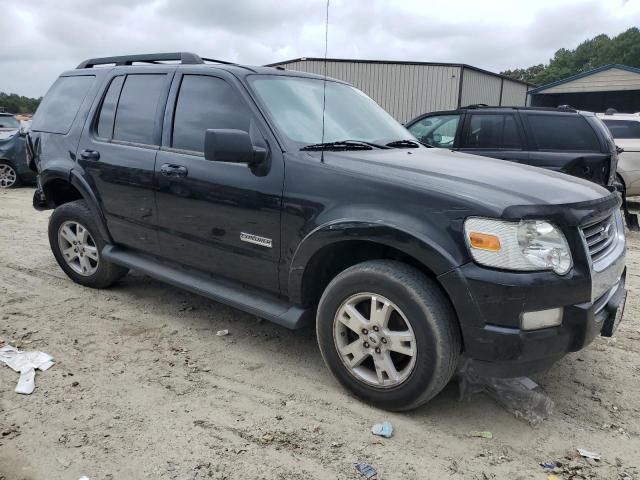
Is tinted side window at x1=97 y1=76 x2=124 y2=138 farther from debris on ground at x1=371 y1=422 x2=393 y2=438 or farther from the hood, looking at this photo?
debris on ground at x1=371 y1=422 x2=393 y2=438

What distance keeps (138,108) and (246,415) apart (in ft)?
8.29

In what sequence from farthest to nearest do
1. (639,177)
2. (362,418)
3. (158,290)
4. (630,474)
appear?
1. (639,177)
2. (158,290)
3. (362,418)
4. (630,474)

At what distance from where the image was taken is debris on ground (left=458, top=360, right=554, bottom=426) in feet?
9.52

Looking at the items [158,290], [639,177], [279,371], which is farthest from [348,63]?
[279,371]

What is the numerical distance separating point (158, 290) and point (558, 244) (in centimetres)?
350

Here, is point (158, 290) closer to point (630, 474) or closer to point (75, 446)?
point (75, 446)

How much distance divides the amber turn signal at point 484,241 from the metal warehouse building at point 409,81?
1820cm

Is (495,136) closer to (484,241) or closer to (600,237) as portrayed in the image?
(600,237)

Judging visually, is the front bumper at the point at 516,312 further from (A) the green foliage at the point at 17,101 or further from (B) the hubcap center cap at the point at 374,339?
(A) the green foliage at the point at 17,101

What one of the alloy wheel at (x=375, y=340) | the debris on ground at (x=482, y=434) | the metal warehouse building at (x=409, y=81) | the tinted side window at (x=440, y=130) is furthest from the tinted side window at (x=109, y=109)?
the metal warehouse building at (x=409, y=81)

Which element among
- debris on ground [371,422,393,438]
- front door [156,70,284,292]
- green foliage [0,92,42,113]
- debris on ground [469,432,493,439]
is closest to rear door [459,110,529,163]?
front door [156,70,284,292]

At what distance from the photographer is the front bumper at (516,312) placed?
240cm

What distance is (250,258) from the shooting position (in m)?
3.30

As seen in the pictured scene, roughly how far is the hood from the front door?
0.52 m
